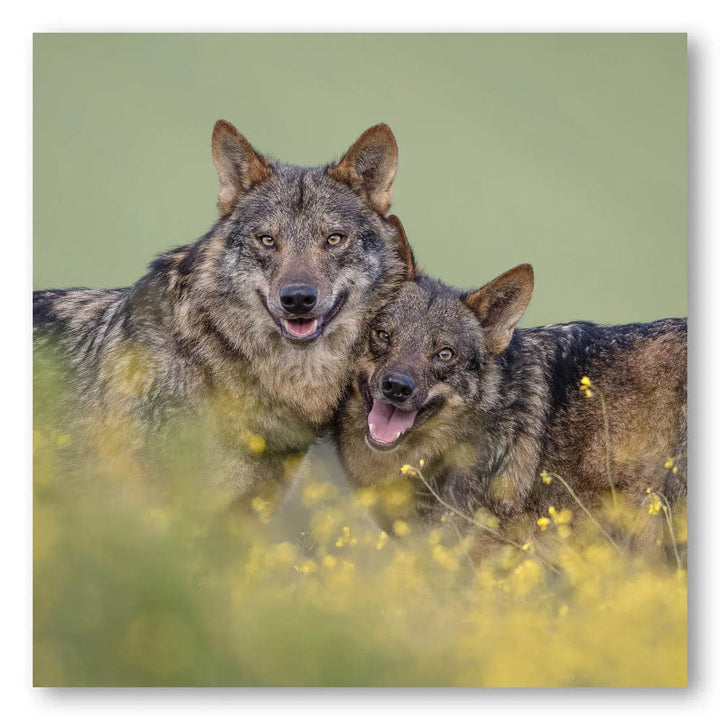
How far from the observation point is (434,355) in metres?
4.80

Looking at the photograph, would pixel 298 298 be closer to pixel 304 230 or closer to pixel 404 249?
pixel 304 230

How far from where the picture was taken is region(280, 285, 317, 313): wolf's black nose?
14.6 ft

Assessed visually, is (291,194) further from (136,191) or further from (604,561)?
(604,561)

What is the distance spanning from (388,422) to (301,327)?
0.62 meters

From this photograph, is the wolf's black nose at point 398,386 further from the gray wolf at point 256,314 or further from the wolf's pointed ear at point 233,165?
the wolf's pointed ear at point 233,165

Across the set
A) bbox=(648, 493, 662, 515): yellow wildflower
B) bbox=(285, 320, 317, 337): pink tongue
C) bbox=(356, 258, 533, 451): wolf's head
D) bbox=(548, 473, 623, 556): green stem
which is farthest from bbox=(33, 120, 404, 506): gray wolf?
bbox=(648, 493, 662, 515): yellow wildflower

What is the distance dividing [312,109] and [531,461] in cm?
206

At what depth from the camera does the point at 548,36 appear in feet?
16.3

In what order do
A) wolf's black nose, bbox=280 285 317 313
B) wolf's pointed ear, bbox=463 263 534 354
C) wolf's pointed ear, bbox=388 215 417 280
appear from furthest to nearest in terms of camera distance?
wolf's pointed ear, bbox=388 215 417 280
wolf's pointed ear, bbox=463 263 534 354
wolf's black nose, bbox=280 285 317 313

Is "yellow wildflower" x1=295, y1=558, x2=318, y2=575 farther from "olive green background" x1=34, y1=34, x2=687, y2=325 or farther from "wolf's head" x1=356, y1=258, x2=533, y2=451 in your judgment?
"olive green background" x1=34, y1=34, x2=687, y2=325

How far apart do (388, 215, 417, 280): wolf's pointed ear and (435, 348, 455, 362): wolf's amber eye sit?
40cm

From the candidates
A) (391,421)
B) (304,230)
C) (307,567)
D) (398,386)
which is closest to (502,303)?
(398,386)

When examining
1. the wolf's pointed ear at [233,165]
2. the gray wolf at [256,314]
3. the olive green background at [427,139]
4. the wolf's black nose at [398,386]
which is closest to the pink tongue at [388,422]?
the wolf's black nose at [398,386]
